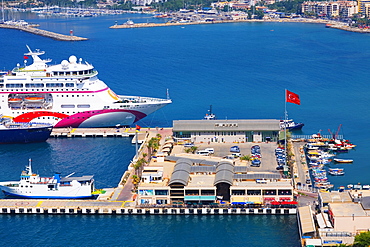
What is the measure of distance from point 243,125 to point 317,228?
18.2 meters

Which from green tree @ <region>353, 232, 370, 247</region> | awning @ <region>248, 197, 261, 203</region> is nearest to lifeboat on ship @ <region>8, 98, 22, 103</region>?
awning @ <region>248, 197, 261, 203</region>

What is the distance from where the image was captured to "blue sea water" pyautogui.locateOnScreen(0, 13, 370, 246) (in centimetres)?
4228

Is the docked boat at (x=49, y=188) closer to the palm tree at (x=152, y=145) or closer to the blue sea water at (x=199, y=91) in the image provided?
the blue sea water at (x=199, y=91)

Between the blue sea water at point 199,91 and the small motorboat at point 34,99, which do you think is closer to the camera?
the blue sea water at point 199,91

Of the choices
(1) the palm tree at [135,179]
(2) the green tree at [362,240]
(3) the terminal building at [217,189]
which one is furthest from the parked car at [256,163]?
(2) the green tree at [362,240]

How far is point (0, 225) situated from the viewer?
142 ft

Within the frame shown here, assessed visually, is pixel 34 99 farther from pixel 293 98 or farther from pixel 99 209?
pixel 293 98

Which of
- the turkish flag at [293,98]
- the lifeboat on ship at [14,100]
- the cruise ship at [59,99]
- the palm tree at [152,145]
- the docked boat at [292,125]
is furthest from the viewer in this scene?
the lifeboat on ship at [14,100]

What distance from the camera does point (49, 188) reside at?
46156 millimetres

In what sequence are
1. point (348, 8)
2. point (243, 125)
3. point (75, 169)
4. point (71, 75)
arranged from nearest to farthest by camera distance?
1. point (75, 169)
2. point (243, 125)
3. point (71, 75)
4. point (348, 8)

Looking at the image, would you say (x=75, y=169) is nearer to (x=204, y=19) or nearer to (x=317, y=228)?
(x=317, y=228)

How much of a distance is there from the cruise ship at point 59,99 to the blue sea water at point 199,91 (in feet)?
9.98

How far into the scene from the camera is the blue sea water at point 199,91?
42.3 metres

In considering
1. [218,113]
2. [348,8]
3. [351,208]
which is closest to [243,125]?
[218,113]
